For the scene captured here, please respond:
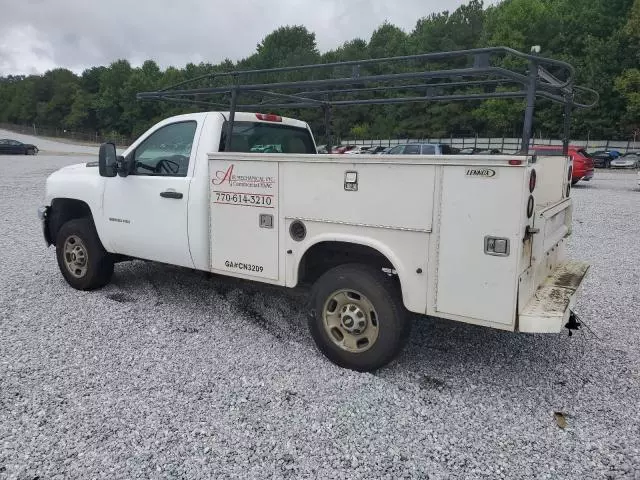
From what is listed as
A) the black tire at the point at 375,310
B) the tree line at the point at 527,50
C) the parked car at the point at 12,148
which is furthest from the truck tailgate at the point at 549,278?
the parked car at the point at 12,148

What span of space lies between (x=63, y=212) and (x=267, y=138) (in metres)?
2.79

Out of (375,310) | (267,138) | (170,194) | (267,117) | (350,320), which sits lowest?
(350,320)

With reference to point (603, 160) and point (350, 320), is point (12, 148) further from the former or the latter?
point (350, 320)

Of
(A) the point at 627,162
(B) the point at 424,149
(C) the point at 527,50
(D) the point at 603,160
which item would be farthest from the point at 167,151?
(C) the point at 527,50

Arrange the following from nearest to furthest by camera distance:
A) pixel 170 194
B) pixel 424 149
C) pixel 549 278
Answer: pixel 549 278, pixel 170 194, pixel 424 149

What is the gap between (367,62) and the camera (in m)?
3.88

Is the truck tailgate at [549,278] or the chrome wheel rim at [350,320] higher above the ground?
the truck tailgate at [549,278]

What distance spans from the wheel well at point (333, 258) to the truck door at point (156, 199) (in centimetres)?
124

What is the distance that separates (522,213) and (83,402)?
326 cm

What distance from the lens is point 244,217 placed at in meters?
4.64

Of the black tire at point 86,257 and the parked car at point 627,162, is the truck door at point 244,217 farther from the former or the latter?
the parked car at point 627,162

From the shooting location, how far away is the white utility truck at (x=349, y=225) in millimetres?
3490

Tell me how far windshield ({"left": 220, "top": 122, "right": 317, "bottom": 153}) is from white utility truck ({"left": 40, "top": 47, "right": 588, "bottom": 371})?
0.02 meters

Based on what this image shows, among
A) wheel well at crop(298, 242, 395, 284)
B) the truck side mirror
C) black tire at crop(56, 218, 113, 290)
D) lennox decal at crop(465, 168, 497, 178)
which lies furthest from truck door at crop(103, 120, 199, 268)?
lennox decal at crop(465, 168, 497, 178)
